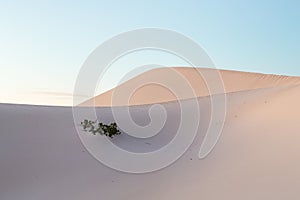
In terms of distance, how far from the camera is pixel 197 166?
5.37 metres

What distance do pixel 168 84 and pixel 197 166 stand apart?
15047 mm

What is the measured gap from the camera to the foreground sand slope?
1909 centimetres

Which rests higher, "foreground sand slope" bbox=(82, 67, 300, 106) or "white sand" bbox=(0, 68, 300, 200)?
"foreground sand slope" bbox=(82, 67, 300, 106)

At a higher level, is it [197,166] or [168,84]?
[168,84]

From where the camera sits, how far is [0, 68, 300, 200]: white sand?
4.42 metres

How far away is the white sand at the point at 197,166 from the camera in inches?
174

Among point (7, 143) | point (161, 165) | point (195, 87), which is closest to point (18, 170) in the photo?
point (7, 143)

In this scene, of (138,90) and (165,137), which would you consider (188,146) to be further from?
(138,90)

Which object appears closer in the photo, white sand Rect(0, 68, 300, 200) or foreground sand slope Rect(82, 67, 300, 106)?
white sand Rect(0, 68, 300, 200)

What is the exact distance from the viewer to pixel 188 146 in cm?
657

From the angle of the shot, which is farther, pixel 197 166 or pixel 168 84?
pixel 168 84

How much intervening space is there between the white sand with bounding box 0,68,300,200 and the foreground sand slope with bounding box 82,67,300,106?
9.53 metres

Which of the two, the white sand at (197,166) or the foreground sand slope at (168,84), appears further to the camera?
the foreground sand slope at (168,84)

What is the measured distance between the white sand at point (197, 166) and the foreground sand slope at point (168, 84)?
9.53 m
